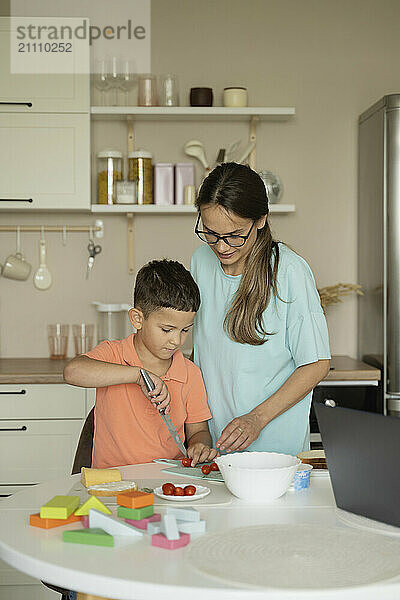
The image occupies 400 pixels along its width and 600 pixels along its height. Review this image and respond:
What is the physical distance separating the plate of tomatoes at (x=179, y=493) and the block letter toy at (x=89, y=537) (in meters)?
0.25

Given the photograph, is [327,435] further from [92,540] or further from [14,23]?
[14,23]

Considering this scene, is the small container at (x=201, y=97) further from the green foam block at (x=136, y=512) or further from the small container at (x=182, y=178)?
the green foam block at (x=136, y=512)

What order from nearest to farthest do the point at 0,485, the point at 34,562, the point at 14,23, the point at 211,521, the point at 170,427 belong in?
1. the point at 34,562
2. the point at 211,521
3. the point at 170,427
4. the point at 0,485
5. the point at 14,23

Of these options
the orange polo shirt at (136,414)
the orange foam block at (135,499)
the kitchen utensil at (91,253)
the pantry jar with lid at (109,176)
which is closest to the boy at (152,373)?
the orange polo shirt at (136,414)

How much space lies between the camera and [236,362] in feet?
6.37

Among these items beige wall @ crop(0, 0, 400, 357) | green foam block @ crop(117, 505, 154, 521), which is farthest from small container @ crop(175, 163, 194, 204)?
green foam block @ crop(117, 505, 154, 521)

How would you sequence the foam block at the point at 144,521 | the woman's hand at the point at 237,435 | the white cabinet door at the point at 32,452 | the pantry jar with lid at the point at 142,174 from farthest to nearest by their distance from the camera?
the pantry jar with lid at the point at 142,174 < the white cabinet door at the point at 32,452 < the woman's hand at the point at 237,435 < the foam block at the point at 144,521

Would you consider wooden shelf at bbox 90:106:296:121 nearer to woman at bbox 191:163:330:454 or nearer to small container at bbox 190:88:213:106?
small container at bbox 190:88:213:106

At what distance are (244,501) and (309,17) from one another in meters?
2.83

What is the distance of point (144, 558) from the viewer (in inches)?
43.5

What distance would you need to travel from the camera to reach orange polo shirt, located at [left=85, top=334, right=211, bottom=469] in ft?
6.05

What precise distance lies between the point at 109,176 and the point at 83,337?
0.74 metres

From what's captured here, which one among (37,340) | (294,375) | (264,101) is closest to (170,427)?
(294,375)

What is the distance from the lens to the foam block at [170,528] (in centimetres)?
116
